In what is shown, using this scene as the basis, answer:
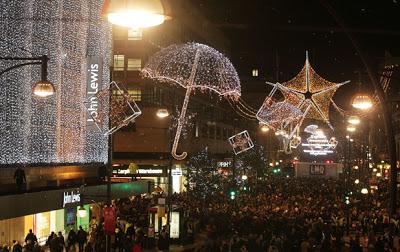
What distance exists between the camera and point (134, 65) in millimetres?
61031

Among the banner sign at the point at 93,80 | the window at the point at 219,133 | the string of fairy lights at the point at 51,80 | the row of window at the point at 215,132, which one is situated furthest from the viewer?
the window at the point at 219,133

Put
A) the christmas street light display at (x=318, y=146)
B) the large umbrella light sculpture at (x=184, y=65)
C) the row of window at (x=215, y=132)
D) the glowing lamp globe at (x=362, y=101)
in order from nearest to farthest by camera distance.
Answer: the glowing lamp globe at (x=362, y=101), the large umbrella light sculpture at (x=184, y=65), the row of window at (x=215, y=132), the christmas street light display at (x=318, y=146)

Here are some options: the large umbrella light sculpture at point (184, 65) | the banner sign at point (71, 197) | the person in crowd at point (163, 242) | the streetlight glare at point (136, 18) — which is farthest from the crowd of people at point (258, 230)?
the streetlight glare at point (136, 18)

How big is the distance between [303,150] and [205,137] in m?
32.2

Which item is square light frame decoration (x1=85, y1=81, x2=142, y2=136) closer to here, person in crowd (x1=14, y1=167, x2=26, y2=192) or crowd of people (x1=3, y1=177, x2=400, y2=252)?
crowd of people (x1=3, y1=177, x2=400, y2=252)

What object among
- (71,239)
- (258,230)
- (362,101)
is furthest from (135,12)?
(258,230)

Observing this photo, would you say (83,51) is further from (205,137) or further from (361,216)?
(205,137)

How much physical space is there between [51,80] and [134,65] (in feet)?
94.8

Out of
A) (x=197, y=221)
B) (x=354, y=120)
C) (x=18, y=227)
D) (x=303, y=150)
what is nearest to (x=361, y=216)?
(x=354, y=120)

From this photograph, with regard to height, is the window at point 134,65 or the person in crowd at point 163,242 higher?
the window at point 134,65

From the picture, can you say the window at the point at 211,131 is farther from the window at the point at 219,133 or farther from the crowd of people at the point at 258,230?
the crowd of people at the point at 258,230

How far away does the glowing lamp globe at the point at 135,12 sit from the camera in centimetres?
556

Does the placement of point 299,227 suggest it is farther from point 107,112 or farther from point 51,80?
point 107,112

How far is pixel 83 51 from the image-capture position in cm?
3656
